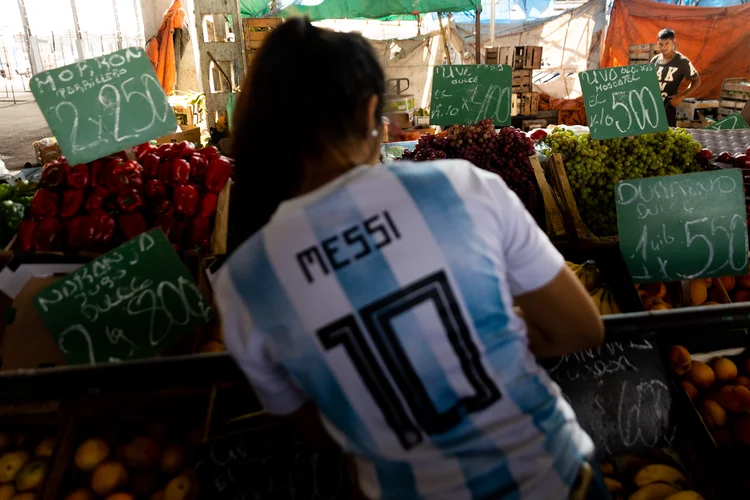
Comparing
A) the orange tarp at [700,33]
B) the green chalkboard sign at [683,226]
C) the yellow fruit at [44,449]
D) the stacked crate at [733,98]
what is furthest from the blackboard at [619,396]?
the orange tarp at [700,33]

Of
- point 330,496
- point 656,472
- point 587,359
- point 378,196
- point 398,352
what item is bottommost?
point 656,472

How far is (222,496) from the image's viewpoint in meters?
1.40

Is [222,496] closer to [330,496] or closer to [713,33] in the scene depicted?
[330,496]

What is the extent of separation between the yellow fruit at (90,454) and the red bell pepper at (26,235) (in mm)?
920

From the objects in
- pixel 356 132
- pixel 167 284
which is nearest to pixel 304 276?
pixel 356 132

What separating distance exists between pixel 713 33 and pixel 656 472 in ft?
45.4

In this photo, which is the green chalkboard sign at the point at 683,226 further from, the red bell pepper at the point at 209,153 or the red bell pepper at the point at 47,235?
the red bell pepper at the point at 47,235

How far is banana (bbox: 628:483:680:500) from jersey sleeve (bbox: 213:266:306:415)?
1.30 metres

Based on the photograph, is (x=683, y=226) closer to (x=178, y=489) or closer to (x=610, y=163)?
(x=610, y=163)

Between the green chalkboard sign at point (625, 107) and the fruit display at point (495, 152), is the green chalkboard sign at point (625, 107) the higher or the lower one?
the higher one

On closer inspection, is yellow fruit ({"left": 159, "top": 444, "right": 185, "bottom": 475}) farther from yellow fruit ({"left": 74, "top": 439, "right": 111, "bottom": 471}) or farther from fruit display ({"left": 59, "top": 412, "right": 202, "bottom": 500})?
yellow fruit ({"left": 74, "top": 439, "right": 111, "bottom": 471})

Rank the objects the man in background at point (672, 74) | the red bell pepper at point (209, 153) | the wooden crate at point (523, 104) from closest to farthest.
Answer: the red bell pepper at point (209, 153) → the man in background at point (672, 74) → the wooden crate at point (523, 104)

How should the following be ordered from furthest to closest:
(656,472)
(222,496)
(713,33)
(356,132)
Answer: (713,33) < (656,472) < (222,496) < (356,132)

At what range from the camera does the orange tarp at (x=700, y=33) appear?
11.7 metres
